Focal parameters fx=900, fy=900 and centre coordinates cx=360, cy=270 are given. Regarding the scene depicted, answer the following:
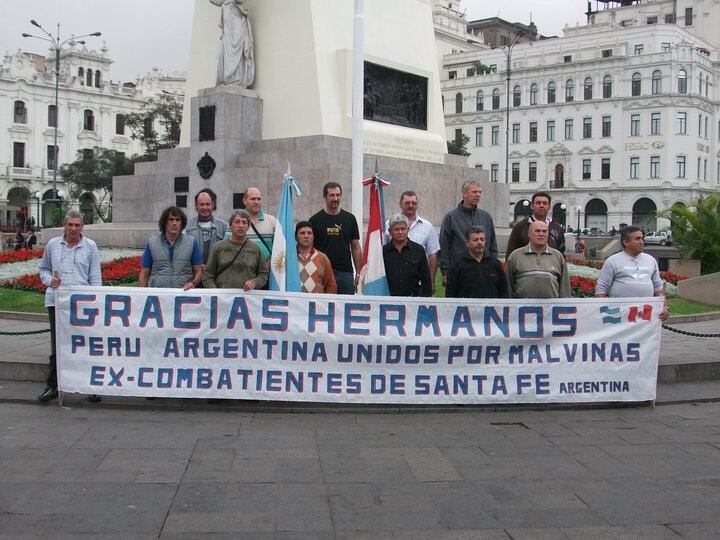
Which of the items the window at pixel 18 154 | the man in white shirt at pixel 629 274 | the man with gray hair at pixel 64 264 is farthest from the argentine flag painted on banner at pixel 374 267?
the window at pixel 18 154

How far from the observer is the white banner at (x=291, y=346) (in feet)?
26.2

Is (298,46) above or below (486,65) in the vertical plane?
below

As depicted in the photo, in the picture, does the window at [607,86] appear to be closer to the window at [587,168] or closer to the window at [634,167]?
the window at [587,168]

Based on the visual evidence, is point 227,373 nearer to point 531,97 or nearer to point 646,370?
point 646,370

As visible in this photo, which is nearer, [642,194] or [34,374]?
[34,374]

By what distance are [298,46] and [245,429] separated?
11062 millimetres

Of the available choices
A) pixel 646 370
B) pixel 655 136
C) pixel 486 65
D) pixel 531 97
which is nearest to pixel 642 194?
pixel 655 136

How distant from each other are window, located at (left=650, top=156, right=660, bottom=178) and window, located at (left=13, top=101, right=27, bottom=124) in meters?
51.1

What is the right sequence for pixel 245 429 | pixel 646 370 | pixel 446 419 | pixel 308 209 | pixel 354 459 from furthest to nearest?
pixel 308 209 → pixel 646 370 → pixel 446 419 → pixel 245 429 → pixel 354 459

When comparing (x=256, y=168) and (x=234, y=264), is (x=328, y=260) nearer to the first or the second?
(x=234, y=264)

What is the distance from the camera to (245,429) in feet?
23.8

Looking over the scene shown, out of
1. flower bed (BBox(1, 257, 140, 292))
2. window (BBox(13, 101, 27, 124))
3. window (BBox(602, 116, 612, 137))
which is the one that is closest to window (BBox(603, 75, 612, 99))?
window (BBox(602, 116, 612, 137))

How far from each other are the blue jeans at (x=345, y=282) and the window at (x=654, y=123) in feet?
220

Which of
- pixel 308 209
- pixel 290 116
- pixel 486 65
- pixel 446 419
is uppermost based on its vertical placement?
pixel 486 65
